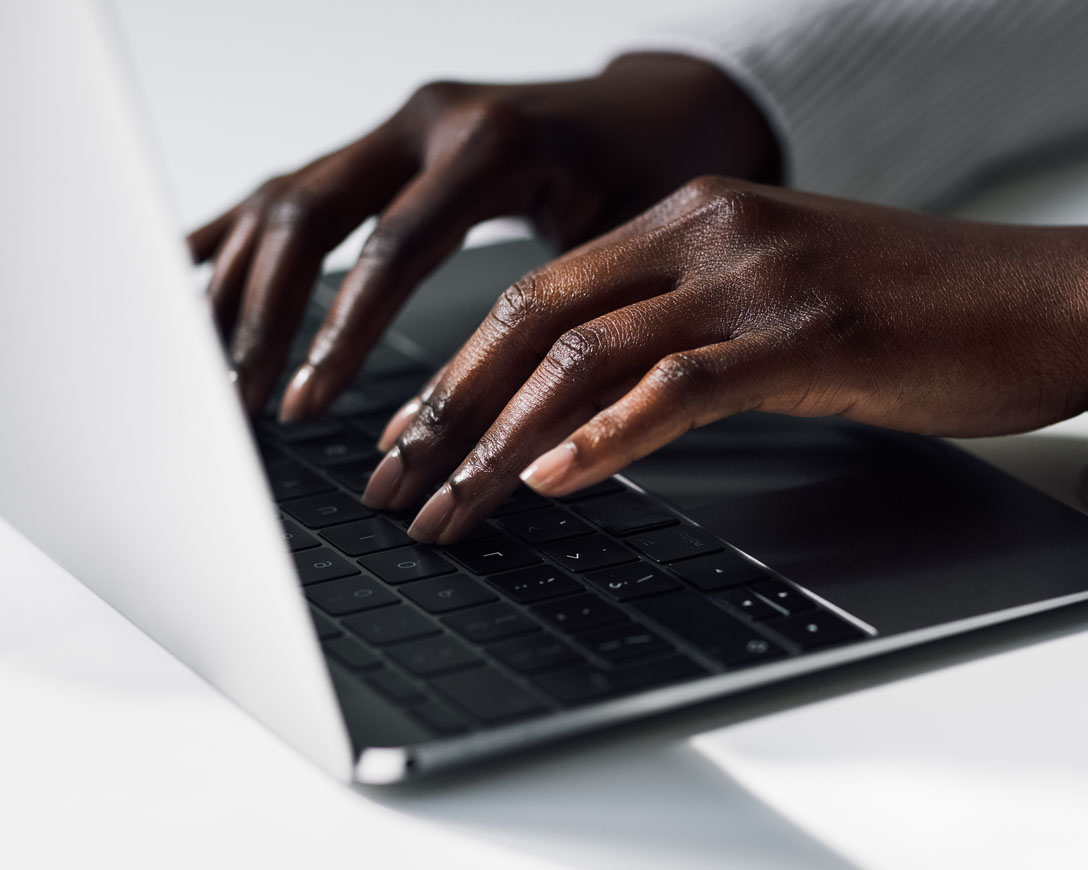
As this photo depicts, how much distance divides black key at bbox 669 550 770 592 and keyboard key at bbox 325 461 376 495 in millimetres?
160

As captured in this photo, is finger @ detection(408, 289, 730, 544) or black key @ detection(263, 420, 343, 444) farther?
black key @ detection(263, 420, 343, 444)

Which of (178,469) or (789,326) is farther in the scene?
(789,326)

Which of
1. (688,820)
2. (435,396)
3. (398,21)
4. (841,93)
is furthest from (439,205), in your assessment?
(398,21)

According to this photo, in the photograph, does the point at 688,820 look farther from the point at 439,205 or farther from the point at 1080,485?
the point at 439,205

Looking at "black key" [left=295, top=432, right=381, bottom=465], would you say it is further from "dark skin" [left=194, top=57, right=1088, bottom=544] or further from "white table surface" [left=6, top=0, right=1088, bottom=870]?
"white table surface" [left=6, top=0, right=1088, bottom=870]

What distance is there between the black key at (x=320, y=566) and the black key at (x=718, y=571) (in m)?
0.13

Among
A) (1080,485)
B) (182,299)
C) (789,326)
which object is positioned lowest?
(1080,485)

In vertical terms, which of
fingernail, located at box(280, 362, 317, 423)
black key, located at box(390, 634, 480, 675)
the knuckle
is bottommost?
black key, located at box(390, 634, 480, 675)

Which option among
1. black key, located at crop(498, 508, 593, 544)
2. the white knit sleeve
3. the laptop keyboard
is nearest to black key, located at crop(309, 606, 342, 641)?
the laptop keyboard

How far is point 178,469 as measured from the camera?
Answer: 1.26 ft

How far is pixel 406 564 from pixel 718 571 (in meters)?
0.12

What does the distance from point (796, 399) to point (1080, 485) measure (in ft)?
0.47

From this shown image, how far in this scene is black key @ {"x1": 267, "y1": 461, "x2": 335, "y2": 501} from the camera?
0.61 metres

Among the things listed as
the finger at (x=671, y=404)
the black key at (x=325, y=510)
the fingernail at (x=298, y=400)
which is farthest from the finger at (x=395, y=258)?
the finger at (x=671, y=404)
